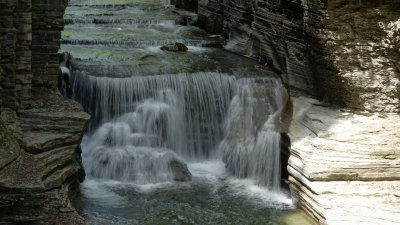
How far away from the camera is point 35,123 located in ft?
31.0

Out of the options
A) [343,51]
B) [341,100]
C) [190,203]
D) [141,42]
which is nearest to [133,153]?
[190,203]

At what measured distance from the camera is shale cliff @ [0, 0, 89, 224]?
298 inches

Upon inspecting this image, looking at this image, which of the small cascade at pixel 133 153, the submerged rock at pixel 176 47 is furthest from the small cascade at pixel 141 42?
the small cascade at pixel 133 153

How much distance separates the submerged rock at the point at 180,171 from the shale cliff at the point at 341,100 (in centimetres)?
191

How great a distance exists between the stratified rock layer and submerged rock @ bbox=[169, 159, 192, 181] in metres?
1.87

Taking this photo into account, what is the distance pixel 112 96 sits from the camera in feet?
39.5

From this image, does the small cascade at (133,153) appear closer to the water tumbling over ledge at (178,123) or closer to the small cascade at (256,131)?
the water tumbling over ledge at (178,123)

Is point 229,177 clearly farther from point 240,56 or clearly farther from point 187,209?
point 240,56

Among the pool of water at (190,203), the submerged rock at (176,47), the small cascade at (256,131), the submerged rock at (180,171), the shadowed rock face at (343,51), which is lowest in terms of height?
the pool of water at (190,203)

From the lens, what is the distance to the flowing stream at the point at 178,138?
402 inches

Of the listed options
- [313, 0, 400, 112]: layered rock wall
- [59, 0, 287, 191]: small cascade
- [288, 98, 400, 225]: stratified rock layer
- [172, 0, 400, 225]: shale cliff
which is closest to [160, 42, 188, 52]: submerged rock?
[59, 0, 287, 191]: small cascade

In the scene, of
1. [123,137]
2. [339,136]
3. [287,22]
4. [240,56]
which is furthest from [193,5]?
[339,136]

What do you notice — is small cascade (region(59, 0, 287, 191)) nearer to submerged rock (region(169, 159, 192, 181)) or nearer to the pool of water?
submerged rock (region(169, 159, 192, 181))

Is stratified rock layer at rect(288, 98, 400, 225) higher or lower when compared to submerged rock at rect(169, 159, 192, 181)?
higher
